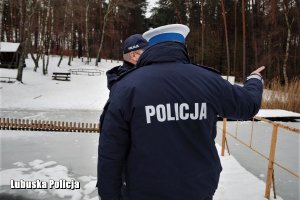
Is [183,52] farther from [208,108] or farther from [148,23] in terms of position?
[148,23]

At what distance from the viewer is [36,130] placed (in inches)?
381

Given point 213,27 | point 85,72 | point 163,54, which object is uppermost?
point 213,27

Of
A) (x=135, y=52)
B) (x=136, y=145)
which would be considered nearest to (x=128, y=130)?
(x=136, y=145)

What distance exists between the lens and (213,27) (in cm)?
3950

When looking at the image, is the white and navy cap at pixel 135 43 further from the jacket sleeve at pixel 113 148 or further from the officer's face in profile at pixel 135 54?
the jacket sleeve at pixel 113 148

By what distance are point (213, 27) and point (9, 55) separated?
2422 centimetres

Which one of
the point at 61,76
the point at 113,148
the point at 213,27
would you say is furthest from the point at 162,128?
the point at 213,27

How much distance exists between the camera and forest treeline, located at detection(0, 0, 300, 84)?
27953mm

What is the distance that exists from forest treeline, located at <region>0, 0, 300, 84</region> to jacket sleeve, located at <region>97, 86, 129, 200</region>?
21207mm

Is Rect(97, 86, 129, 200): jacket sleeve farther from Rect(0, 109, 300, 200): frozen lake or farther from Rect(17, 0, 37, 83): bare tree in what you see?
Rect(17, 0, 37, 83): bare tree

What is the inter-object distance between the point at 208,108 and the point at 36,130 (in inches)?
347

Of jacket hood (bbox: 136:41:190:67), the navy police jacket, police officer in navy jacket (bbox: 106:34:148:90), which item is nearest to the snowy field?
police officer in navy jacket (bbox: 106:34:148:90)

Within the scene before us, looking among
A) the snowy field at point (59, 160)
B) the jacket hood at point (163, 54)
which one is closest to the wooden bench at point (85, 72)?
the snowy field at point (59, 160)

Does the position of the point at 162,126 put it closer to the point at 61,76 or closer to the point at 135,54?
the point at 135,54
